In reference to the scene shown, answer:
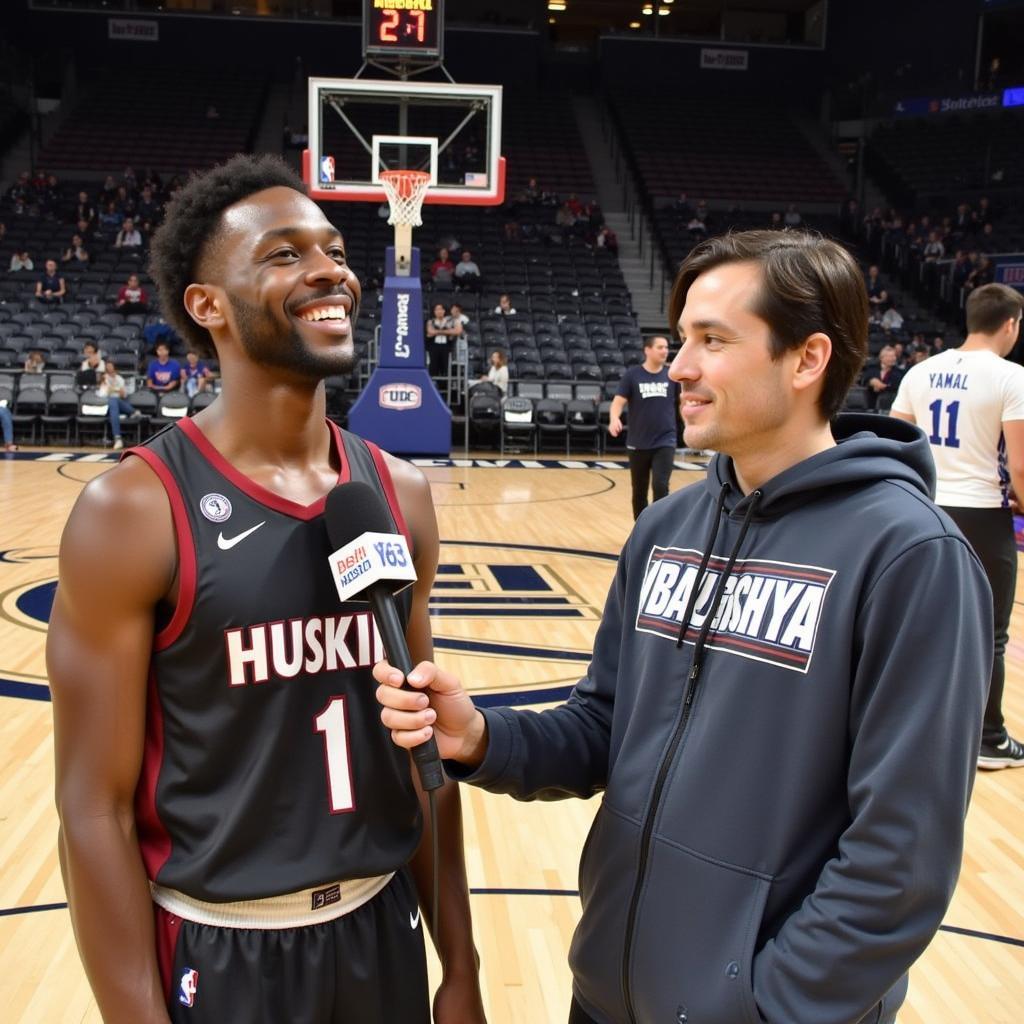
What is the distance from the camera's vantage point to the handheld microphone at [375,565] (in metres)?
1.28

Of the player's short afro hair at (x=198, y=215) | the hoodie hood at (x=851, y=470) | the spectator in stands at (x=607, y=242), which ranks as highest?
the spectator in stands at (x=607, y=242)

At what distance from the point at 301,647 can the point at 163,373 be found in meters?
12.8

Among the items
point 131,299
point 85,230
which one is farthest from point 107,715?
point 85,230

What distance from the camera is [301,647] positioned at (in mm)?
1437

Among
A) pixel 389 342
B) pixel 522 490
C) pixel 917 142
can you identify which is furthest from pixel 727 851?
pixel 917 142

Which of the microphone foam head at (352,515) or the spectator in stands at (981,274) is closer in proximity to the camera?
the microphone foam head at (352,515)

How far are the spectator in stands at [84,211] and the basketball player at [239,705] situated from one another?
1773cm

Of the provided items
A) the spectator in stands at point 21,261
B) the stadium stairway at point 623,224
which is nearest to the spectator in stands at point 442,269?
the stadium stairway at point 623,224

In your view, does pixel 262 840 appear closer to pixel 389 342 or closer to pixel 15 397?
pixel 389 342

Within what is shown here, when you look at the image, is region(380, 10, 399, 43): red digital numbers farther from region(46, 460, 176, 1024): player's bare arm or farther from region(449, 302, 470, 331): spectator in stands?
region(46, 460, 176, 1024): player's bare arm

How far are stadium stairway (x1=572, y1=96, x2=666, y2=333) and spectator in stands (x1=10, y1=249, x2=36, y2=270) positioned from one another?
9.40 metres

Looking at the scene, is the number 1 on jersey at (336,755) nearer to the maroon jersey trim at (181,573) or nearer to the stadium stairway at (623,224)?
the maroon jersey trim at (181,573)

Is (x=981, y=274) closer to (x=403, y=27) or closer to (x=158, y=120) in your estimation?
(x=403, y=27)

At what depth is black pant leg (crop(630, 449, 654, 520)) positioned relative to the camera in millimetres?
7727
